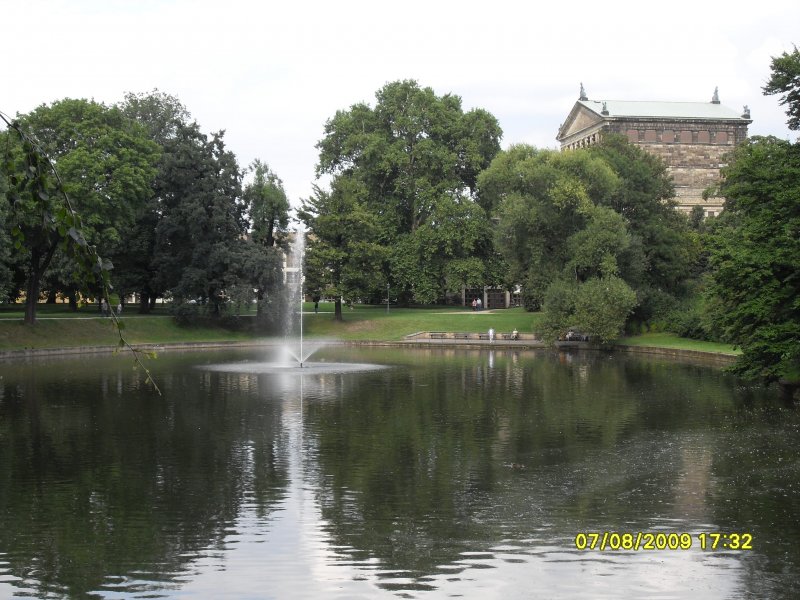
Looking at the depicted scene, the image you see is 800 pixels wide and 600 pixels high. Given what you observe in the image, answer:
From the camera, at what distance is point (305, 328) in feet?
250

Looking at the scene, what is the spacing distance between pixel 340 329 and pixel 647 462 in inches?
2130

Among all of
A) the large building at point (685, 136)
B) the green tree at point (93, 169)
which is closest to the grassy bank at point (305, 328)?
the green tree at point (93, 169)

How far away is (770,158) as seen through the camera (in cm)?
3531

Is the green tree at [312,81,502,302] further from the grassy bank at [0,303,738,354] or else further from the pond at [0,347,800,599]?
the pond at [0,347,800,599]

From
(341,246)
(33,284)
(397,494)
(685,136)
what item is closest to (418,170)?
(341,246)

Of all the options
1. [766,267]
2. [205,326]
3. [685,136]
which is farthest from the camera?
[685,136]

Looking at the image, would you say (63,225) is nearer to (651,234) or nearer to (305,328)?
(651,234)

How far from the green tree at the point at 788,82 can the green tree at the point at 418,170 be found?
45.2 metres

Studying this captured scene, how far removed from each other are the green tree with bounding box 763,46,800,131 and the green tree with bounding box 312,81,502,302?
1781 inches

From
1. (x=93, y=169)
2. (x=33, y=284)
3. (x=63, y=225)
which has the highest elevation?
(x=93, y=169)

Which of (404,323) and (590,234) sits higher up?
(590,234)

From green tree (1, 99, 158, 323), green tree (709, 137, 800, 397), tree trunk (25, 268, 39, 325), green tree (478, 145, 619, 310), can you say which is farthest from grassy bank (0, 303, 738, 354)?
green tree (709, 137, 800, 397)

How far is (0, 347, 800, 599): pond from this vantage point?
43.7 feet
